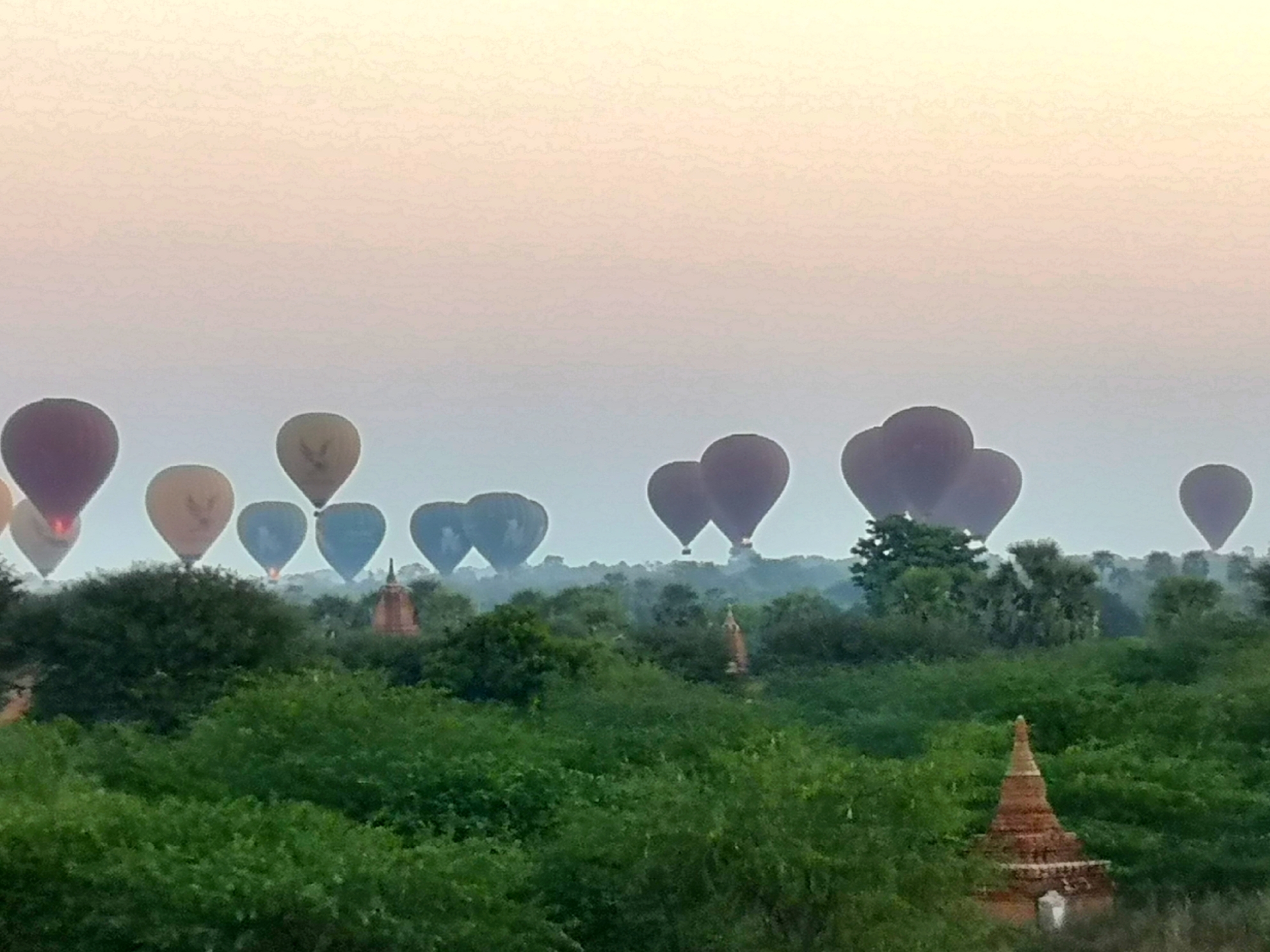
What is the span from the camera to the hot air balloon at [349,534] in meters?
144

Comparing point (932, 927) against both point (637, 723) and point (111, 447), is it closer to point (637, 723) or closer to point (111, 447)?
point (637, 723)

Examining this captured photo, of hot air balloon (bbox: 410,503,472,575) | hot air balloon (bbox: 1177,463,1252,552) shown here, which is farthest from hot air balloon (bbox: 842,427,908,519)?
hot air balloon (bbox: 410,503,472,575)

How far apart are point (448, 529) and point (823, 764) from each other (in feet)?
425

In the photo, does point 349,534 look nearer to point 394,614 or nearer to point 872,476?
point 872,476

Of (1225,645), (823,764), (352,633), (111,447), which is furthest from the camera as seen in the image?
(111,447)

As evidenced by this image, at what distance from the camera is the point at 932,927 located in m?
26.6

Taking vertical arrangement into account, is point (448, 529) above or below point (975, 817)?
above

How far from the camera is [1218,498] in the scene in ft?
463

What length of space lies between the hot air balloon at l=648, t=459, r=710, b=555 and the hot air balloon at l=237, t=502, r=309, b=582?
2205 centimetres

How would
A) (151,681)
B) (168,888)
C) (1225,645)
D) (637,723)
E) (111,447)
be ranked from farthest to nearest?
(111,447)
(1225,645)
(151,681)
(637,723)
(168,888)

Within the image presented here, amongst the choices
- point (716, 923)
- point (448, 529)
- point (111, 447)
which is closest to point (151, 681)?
point (716, 923)

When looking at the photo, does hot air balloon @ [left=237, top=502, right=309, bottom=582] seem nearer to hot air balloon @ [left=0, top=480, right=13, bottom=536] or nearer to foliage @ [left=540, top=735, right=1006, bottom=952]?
hot air balloon @ [left=0, top=480, right=13, bottom=536]

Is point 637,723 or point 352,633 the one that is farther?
point 352,633

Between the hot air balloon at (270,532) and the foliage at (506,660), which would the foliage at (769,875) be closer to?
the foliage at (506,660)
